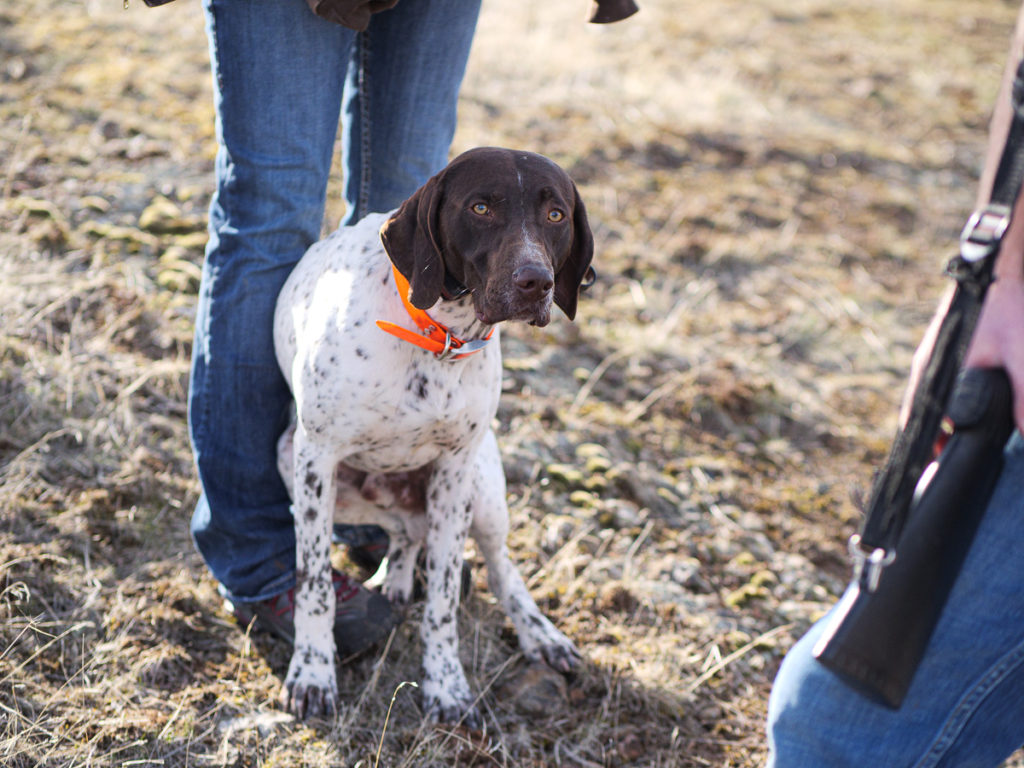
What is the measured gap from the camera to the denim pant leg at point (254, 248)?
7.63 feet

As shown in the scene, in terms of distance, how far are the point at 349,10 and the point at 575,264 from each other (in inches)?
33.8

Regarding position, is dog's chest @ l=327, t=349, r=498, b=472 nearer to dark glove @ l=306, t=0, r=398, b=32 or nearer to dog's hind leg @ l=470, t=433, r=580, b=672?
dog's hind leg @ l=470, t=433, r=580, b=672

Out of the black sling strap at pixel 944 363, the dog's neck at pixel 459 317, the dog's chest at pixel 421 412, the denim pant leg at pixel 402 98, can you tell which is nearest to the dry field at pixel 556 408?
the dog's chest at pixel 421 412

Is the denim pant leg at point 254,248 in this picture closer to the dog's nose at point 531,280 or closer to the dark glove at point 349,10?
the dark glove at point 349,10

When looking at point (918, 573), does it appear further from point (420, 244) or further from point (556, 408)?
point (556, 408)

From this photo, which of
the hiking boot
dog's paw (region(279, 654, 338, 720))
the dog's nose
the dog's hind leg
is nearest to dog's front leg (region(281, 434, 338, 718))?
dog's paw (region(279, 654, 338, 720))

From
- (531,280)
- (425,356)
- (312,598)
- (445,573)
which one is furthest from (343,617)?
(531,280)

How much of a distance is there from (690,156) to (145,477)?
498cm

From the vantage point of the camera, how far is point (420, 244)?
2.27 metres

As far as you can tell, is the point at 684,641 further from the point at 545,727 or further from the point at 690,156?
the point at 690,156

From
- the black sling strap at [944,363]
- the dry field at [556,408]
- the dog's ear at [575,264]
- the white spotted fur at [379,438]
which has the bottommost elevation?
the dry field at [556,408]

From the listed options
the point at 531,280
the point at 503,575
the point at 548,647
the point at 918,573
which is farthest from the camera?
the point at 503,575

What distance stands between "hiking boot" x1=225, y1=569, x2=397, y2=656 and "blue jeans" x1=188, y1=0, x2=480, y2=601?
51 mm

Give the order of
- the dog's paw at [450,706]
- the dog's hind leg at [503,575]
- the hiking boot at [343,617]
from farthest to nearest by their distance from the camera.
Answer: the dog's hind leg at [503,575] → the hiking boot at [343,617] → the dog's paw at [450,706]
